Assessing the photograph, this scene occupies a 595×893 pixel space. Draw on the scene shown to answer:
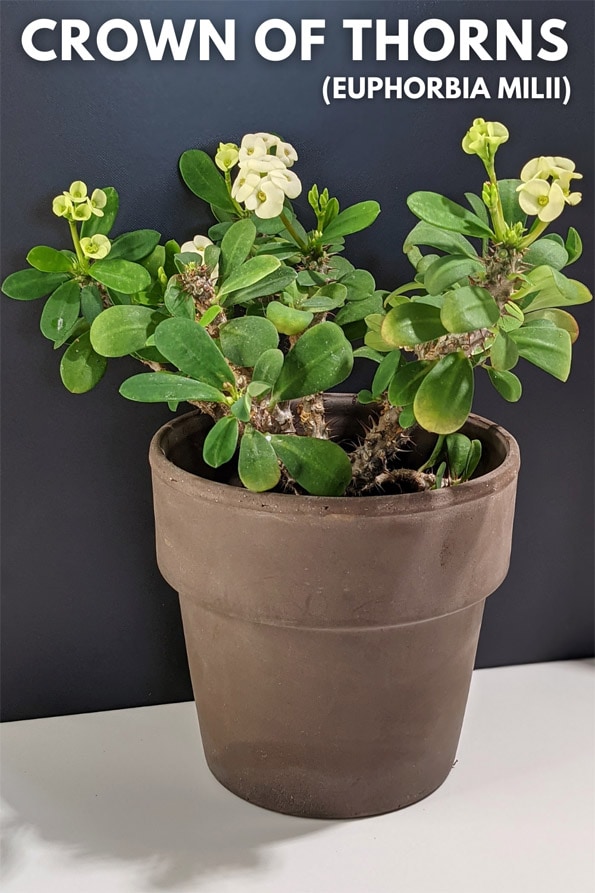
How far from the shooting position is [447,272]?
0.96 m

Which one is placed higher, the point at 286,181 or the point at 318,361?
the point at 286,181

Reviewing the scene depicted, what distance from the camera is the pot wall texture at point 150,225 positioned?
1.21 metres

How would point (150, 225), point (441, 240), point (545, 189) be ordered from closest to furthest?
point (545, 189), point (441, 240), point (150, 225)

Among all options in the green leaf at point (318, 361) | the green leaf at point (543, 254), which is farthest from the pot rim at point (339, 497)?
the green leaf at point (543, 254)

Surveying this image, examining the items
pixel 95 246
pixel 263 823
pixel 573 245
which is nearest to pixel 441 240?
pixel 573 245

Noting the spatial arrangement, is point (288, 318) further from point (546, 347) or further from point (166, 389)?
point (546, 347)

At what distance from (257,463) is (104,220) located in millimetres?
371

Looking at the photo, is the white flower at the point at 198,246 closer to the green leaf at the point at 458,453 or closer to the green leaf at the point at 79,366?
the green leaf at the point at 79,366

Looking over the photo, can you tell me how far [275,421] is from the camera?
1078 mm

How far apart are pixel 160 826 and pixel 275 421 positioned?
0.45m

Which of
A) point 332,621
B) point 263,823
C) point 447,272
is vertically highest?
point 447,272

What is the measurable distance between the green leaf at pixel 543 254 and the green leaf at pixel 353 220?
18 centimetres

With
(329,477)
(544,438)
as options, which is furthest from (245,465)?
(544,438)

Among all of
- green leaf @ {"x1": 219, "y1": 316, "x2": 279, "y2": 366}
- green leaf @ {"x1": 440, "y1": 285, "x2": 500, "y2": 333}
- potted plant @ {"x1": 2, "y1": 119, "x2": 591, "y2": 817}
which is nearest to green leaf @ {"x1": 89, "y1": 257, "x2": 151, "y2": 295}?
potted plant @ {"x1": 2, "y1": 119, "x2": 591, "y2": 817}
